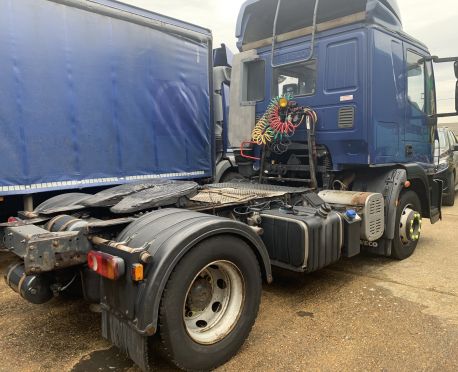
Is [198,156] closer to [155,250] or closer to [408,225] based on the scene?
[408,225]

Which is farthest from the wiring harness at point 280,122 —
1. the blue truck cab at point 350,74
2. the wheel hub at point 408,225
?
the wheel hub at point 408,225

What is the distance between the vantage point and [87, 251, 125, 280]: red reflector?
8.00 ft

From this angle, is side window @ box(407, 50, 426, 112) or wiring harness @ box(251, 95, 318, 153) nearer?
wiring harness @ box(251, 95, 318, 153)

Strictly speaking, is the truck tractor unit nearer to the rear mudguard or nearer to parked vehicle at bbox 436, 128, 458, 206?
the rear mudguard

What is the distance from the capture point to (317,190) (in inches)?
197

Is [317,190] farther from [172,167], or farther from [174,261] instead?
[174,261]

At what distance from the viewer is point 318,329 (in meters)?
3.40

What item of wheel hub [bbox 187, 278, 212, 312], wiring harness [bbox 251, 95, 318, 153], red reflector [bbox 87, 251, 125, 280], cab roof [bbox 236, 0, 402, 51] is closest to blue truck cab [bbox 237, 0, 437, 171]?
cab roof [bbox 236, 0, 402, 51]

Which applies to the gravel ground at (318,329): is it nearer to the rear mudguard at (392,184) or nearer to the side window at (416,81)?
the rear mudguard at (392,184)

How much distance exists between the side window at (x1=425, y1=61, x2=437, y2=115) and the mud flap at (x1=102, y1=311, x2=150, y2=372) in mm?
5246

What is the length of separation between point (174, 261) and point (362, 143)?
3.09 meters

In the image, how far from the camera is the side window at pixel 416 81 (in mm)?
5395

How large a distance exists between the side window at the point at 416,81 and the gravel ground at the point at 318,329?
2296mm

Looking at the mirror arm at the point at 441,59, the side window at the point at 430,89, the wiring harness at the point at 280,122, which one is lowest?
the wiring harness at the point at 280,122
